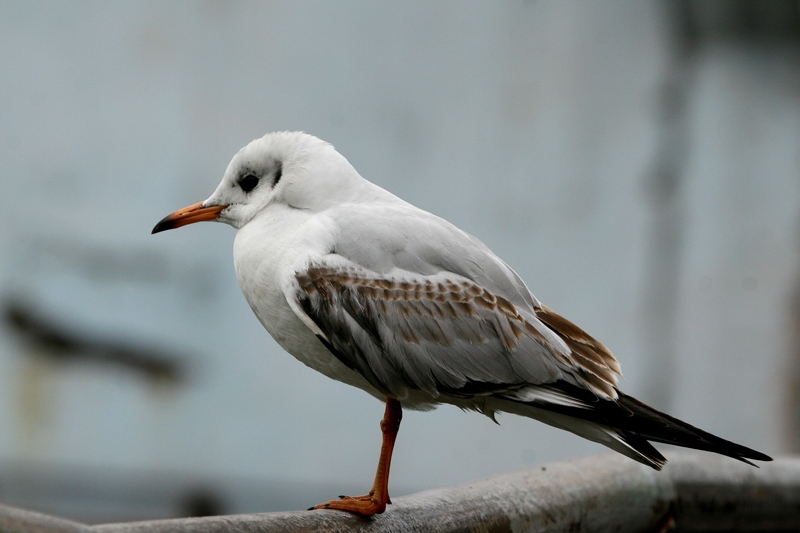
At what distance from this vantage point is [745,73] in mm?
3945

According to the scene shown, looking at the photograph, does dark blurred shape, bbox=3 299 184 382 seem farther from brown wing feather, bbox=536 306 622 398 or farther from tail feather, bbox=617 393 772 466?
tail feather, bbox=617 393 772 466

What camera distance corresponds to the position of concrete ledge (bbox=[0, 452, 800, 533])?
64.2 inches

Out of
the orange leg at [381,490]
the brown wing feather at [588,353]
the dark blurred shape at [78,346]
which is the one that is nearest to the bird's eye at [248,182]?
the orange leg at [381,490]

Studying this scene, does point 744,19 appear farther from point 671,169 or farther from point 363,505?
point 363,505

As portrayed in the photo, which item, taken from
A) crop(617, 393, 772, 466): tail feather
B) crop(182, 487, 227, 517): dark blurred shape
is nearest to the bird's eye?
crop(617, 393, 772, 466): tail feather

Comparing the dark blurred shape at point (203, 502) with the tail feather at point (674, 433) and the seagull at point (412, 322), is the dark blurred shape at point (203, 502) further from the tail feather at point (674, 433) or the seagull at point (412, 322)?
the tail feather at point (674, 433)

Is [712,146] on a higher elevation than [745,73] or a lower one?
lower

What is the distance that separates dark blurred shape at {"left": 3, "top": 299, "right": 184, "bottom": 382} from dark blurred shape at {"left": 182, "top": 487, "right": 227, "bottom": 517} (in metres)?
0.42

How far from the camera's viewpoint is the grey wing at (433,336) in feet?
5.78

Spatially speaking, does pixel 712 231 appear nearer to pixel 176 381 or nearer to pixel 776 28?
pixel 776 28

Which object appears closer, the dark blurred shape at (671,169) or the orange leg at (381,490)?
the orange leg at (381,490)

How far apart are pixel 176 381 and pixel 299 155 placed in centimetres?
153

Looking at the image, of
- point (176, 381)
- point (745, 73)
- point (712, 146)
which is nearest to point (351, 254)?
point (176, 381)

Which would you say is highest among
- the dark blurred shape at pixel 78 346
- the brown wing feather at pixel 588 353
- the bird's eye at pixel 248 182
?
the bird's eye at pixel 248 182
